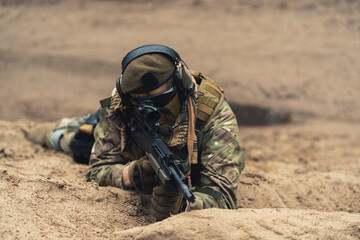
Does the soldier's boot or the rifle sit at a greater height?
the rifle

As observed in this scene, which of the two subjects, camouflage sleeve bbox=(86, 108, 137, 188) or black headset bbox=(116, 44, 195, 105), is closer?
black headset bbox=(116, 44, 195, 105)

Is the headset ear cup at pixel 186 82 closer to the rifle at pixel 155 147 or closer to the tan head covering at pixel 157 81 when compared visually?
the tan head covering at pixel 157 81

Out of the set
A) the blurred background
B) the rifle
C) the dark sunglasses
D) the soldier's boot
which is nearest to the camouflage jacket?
the rifle

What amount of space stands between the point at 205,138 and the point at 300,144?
3823 mm

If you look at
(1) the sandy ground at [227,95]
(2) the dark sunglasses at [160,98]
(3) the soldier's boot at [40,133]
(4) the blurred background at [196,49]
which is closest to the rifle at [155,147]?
(2) the dark sunglasses at [160,98]

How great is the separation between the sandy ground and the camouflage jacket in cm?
23

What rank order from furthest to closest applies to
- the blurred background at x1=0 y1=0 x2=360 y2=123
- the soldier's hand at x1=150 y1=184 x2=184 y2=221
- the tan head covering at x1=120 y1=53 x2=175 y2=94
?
the blurred background at x1=0 y1=0 x2=360 y2=123 < the tan head covering at x1=120 y1=53 x2=175 y2=94 < the soldier's hand at x1=150 y1=184 x2=184 y2=221

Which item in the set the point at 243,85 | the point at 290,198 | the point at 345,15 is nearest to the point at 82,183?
the point at 290,198

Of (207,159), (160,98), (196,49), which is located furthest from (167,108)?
(196,49)

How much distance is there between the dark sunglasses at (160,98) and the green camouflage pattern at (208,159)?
0.44 meters

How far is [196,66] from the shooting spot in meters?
9.40

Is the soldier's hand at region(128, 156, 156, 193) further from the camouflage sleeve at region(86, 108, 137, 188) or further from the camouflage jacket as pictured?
the camouflage sleeve at region(86, 108, 137, 188)

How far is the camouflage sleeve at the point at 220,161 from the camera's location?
317 centimetres

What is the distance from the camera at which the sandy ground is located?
9.10ft
